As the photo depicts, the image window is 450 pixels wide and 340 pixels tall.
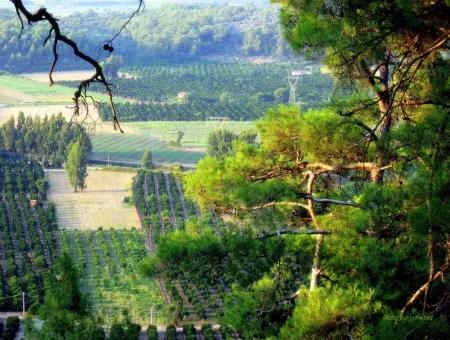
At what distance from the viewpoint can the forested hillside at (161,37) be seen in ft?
172

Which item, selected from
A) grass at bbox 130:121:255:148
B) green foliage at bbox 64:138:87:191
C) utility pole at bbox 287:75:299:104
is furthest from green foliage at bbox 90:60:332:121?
green foliage at bbox 64:138:87:191

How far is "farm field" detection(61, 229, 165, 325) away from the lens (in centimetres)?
1411

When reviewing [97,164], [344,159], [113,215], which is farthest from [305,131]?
[97,164]

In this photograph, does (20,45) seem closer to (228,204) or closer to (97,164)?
(97,164)

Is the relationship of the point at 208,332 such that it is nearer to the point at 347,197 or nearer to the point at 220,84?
the point at 347,197

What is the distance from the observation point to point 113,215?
69.3 feet

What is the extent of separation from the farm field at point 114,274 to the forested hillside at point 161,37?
1294 inches

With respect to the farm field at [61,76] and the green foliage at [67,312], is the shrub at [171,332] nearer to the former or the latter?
the green foliage at [67,312]

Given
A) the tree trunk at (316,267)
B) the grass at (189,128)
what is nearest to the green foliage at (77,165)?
the grass at (189,128)

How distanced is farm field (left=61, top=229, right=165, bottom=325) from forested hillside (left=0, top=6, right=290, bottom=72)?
32.9m

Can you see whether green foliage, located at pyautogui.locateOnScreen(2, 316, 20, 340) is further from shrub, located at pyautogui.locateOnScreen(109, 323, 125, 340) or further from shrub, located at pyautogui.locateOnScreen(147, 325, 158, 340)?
shrub, located at pyautogui.locateOnScreen(147, 325, 158, 340)

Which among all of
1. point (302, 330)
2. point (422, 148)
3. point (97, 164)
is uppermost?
point (422, 148)

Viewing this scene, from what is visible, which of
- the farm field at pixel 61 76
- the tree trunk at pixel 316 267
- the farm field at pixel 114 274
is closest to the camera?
the tree trunk at pixel 316 267

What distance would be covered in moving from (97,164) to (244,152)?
21700mm
